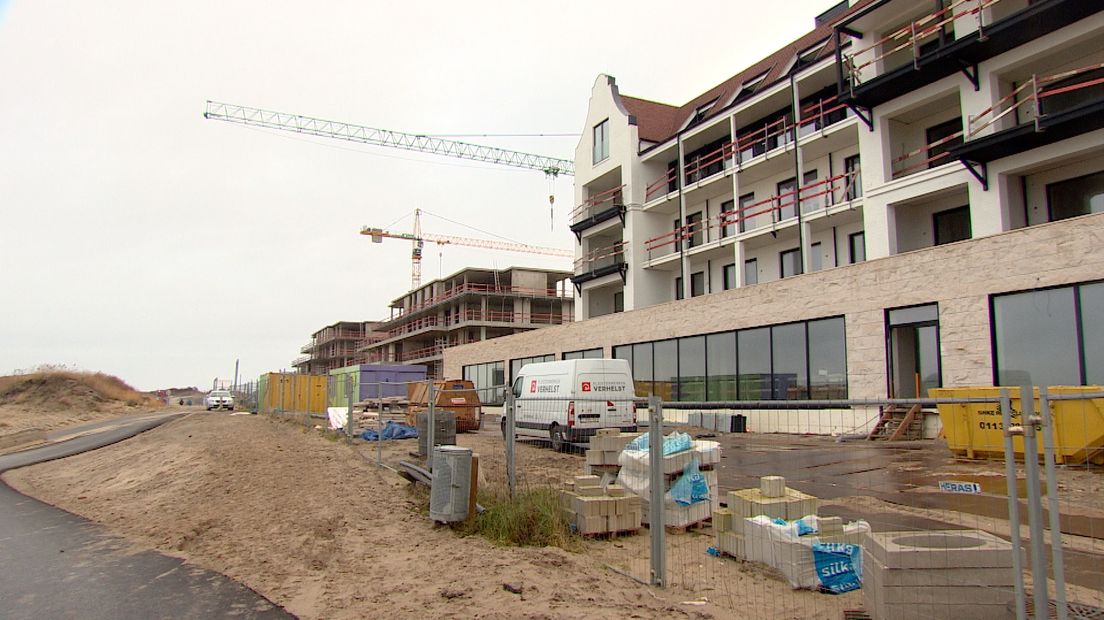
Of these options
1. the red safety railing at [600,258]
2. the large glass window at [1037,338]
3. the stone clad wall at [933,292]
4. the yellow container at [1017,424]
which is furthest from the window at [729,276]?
the yellow container at [1017,424]

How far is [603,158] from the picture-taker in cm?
3556

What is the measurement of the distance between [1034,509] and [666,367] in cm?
→ 2177

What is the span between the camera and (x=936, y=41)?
20.3m

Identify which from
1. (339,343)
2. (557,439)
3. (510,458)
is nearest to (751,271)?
(557,439)

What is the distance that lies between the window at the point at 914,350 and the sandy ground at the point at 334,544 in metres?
12.6

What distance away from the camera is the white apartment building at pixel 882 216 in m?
14.7

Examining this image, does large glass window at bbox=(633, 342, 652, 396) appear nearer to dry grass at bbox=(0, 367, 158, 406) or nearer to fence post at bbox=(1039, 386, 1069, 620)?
fence post at bbox=(1039, 386, 1069, 620)

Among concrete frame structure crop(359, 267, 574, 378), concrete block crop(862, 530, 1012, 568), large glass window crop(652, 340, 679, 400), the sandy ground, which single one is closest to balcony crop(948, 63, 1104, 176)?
large glass window crop(652, 340, 679, 400)

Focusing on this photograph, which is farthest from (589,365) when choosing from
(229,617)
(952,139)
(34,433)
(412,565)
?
(34,433)

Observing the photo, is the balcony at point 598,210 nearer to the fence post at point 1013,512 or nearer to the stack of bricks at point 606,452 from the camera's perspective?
the stack of bricks at point 606,452

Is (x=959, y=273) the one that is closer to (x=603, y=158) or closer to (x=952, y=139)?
(x=952, y=139)

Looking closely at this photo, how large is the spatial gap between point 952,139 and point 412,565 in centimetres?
2060

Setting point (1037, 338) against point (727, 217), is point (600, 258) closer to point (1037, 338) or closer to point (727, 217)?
point (727, 217)

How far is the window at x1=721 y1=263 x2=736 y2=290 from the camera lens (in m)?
28.9
